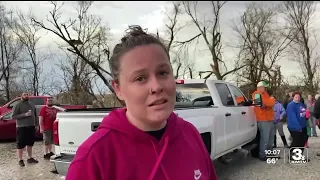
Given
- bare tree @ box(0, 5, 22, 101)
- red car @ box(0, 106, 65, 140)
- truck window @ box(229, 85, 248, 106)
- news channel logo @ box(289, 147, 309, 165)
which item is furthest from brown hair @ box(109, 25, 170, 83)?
bare tree @ box(0, 5, 22, 101)

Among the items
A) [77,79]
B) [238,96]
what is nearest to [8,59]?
[77,79]

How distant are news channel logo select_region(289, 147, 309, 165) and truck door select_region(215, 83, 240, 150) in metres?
2.07

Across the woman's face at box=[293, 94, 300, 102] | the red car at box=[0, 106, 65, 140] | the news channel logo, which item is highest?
the woman's face at box=[293, 94, 300, 102]

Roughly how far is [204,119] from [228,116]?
107cm

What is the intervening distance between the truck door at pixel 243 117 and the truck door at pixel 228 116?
0.59ft

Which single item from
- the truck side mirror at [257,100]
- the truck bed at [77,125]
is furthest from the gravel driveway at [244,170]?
the truck bed at [77,125]

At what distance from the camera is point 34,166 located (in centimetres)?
887

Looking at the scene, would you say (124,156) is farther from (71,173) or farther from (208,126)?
(208,126)

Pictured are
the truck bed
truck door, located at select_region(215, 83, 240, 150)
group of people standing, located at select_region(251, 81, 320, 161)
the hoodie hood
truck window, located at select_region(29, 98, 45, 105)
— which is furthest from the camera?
truck window, located at select_region(29, 98, 45, 105)

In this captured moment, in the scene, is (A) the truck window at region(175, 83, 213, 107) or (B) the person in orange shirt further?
(B) the person in orange shirt

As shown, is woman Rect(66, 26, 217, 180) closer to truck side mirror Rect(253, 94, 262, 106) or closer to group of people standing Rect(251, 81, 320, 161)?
truck side mirror Rect(253, 94, 262, 106)

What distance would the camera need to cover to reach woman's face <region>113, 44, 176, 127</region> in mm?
1453

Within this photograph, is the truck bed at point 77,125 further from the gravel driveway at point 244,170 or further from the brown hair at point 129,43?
the brown hair at point 129,43

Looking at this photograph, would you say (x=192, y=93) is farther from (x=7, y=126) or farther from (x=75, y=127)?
(x=7, y=126)
